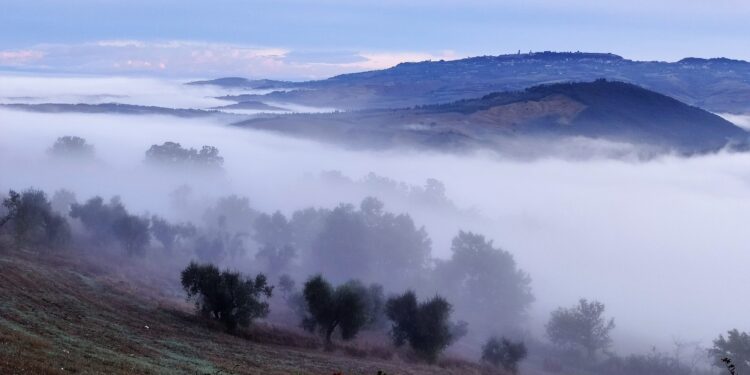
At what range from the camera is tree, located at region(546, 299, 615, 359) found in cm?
9025

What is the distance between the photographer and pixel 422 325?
6619 centimetres

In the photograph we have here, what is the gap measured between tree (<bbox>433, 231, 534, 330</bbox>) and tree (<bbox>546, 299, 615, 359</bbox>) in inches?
356

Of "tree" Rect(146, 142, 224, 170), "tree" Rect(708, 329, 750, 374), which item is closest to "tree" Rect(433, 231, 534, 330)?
"tree" Rect(708, 329, 750, 374)

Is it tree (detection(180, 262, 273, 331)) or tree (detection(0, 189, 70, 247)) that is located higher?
tree (detection(0, 189, 70, 247))

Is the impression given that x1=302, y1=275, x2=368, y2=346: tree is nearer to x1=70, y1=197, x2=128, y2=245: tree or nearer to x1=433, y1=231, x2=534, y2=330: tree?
x1=433, y1=231, x2=534, y2=330: tree

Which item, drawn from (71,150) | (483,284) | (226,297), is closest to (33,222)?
(226,297)

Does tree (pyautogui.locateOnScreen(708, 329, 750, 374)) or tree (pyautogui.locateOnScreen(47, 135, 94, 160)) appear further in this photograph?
tree (pyautogui.locateOnScreen(47, 135, 94, 160))

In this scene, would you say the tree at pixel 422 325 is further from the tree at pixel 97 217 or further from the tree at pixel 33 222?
the tree at pixel 97 217

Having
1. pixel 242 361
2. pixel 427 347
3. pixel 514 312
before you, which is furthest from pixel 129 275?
pixel 514 312

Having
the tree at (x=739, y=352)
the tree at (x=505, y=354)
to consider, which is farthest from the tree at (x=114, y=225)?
the tree at (x=739, y=352)

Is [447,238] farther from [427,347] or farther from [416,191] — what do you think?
[427,347]

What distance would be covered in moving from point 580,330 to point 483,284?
72.1 feet

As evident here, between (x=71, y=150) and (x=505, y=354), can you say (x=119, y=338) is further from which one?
(x=71, y=150)

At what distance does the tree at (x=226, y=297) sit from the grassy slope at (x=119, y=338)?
1572 millimetres
